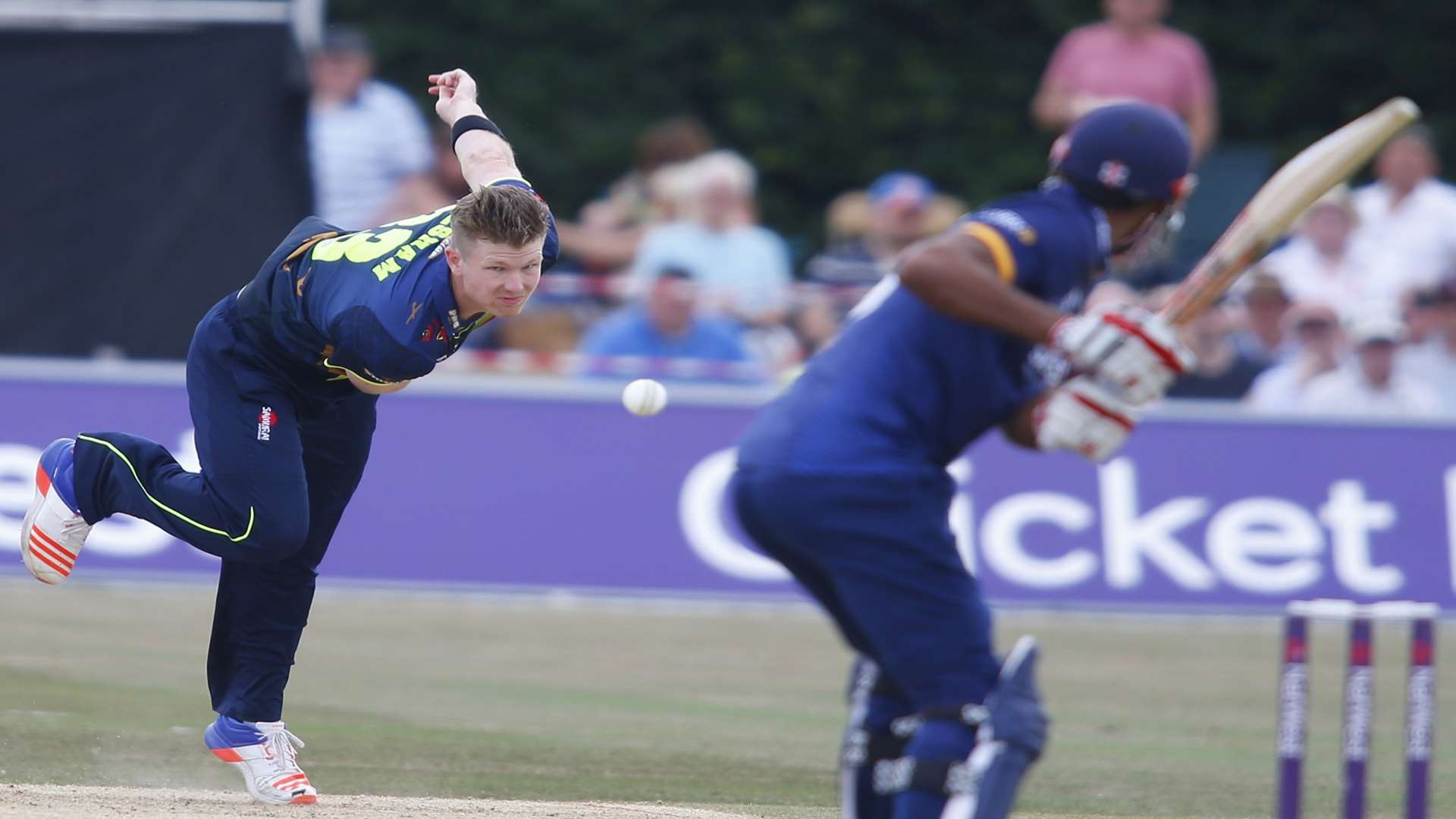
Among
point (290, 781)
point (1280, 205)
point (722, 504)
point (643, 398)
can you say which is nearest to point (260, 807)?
point (290, 781)

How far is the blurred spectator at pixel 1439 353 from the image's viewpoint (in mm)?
12875

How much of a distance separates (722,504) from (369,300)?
18.9 ft

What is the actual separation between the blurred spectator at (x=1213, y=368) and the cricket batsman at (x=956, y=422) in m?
7.87

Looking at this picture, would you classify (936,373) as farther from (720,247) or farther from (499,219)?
(720,247)

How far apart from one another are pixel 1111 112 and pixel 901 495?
1.09 metres

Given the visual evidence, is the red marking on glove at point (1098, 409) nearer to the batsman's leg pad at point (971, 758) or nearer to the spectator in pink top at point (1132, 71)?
the batsman's leg pad at point (971, 758)

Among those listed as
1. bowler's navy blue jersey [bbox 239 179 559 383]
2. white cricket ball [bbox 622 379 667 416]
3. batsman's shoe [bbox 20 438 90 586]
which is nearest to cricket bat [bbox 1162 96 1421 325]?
bowler's navy blue jersey [bbox 239 179 559 383]

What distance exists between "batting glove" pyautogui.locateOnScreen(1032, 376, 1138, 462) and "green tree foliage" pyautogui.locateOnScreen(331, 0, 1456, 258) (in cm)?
1494

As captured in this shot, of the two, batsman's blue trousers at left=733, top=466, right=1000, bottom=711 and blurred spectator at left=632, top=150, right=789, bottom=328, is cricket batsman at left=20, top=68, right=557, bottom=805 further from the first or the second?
blurred spectator at left=632, top=150, right=789, bottom=328

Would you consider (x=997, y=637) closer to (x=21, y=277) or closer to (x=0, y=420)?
(x=0, y=420)

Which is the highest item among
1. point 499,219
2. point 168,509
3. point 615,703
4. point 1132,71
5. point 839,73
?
point 839,73

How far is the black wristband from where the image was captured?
6.57m

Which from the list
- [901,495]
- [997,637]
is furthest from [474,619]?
[901,495]

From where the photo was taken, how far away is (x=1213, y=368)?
42.7 ft
